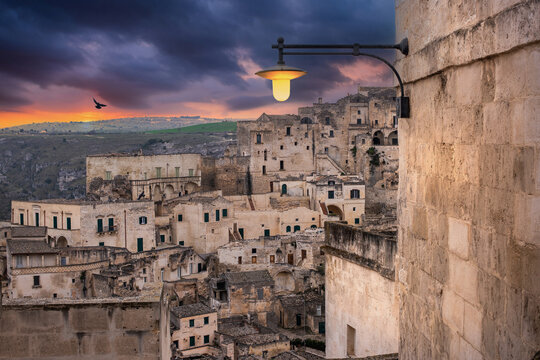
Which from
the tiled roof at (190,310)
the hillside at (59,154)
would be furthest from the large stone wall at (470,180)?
the hillside at (59,154)

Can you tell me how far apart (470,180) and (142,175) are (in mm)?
48963


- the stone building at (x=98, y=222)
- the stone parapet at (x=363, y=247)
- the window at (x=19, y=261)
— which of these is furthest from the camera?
the stone building at (x=98, y=222)

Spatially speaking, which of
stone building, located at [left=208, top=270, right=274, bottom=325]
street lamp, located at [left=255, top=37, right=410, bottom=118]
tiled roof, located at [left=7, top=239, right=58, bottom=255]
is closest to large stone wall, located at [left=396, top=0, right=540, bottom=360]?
street lamp, located at [left=255, top=37, right=410, bottom=118]

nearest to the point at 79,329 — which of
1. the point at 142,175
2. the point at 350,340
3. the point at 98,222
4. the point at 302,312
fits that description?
the point at 350,340

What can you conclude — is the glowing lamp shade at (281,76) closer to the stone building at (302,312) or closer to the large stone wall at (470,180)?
the large stone wall at (470,180)

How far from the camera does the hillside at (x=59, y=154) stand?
90.4m

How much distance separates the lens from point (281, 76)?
A: 5770mm

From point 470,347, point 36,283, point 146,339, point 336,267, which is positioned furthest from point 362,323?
point 36,283

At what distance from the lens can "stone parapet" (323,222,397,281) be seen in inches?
319

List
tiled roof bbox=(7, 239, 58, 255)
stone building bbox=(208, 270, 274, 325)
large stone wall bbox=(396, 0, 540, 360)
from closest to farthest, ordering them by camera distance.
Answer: large stone wall bbox=(396, 0, 540, 360) → tiled roof bbox=(7, 239, 58, 255) → stone building bbox=(208, 270, 274, 325)

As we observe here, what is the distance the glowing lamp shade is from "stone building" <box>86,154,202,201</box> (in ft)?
143

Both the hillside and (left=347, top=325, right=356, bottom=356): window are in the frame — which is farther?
the hillside

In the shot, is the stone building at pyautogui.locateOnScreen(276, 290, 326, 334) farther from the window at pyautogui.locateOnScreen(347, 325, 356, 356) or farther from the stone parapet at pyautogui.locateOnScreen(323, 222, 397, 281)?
the stone parapet at pyautogui.locateOnScreen(323, 222, 397, 281)

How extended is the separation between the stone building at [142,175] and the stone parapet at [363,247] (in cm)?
4025
